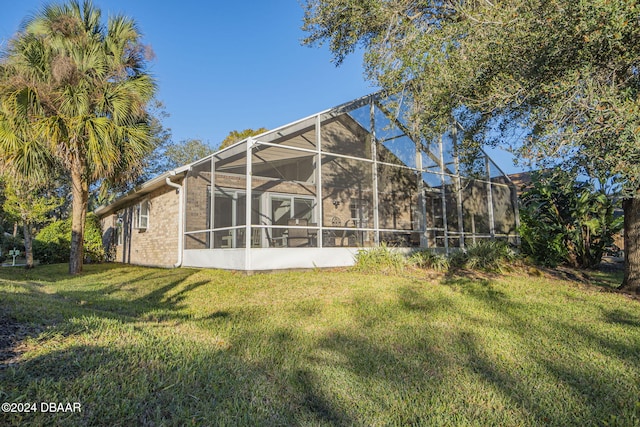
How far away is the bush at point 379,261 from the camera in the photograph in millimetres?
8672

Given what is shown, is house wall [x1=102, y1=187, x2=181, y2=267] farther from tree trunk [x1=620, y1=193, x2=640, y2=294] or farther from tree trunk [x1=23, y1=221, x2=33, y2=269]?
tree trunk [x1=620, y1=193, x2=640, y2=294]

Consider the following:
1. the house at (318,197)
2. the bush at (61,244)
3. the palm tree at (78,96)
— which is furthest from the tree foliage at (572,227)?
the bush at (61,244)

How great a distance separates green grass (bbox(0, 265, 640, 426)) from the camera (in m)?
2.24

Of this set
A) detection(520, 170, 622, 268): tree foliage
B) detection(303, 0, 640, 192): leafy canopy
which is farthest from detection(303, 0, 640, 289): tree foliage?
detection(520, 170, 622, 268): tree foliage

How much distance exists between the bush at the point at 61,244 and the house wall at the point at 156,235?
1.52 metres

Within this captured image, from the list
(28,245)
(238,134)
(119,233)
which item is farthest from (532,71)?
(238,134)

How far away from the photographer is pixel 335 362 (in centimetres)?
325

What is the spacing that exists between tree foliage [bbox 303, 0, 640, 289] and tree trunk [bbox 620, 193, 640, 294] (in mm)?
19

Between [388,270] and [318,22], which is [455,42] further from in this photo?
[388,270]

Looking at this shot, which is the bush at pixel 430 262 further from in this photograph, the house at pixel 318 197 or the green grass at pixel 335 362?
the green grass at pixel 335 362

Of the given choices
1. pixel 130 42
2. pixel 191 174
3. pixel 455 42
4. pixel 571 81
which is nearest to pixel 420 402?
pixel 571 81

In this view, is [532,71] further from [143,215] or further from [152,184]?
[143,215]

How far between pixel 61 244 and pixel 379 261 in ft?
51.4

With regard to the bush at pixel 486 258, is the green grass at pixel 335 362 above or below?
below
